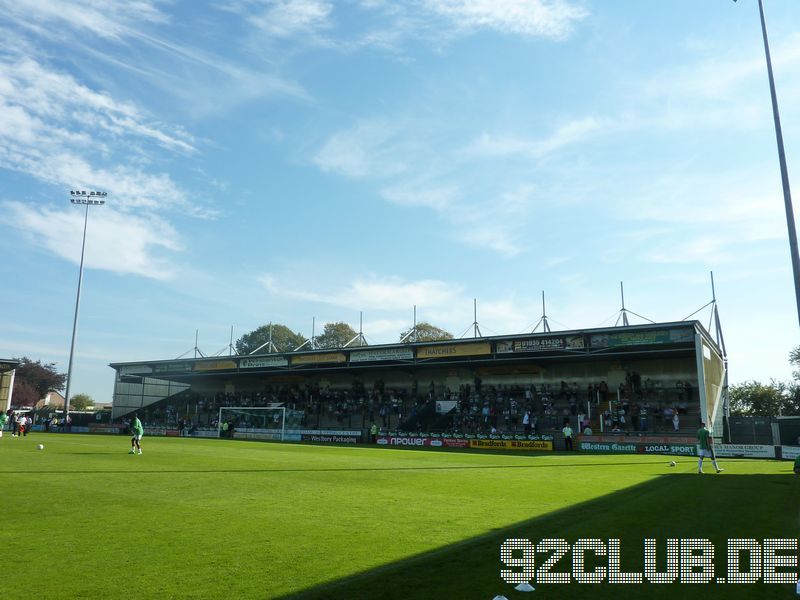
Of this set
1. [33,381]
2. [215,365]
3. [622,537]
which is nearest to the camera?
[622,537]

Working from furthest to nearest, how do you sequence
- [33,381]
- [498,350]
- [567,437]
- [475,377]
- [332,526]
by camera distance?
1. [33,381]
2. [475,377]
3. [498,350]
4. [567,437]
5. [332,526]

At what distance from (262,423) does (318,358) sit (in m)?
7.53

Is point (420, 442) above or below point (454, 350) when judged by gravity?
below

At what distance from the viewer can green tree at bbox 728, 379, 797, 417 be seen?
71.9 meters

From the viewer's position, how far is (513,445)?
39250 mm

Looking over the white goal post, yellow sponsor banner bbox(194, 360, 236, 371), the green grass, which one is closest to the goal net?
the white goal post

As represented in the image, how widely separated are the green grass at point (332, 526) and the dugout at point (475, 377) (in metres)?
23.8

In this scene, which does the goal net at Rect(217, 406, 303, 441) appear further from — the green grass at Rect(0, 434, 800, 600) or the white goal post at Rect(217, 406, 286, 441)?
the green grass at Rect(0, 434, 800, 600)

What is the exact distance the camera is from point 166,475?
1664 cm

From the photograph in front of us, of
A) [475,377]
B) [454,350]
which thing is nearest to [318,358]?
[454,350]

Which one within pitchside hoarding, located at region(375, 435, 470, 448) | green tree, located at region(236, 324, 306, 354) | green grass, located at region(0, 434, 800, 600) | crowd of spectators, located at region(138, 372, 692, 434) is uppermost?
green tree, located at region(236, 324, 306, 354)

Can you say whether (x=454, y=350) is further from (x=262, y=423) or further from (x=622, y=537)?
(x=622, y=537)

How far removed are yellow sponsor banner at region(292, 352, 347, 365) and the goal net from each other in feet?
16.1

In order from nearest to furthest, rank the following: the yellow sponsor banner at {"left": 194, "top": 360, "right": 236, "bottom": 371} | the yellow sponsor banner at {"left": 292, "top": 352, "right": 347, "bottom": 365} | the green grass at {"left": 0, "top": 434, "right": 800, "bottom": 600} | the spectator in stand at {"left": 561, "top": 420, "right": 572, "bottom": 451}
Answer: the green grass at {"left": 0, "top": 434, "right": 800, "bottom": 600}
the spectator in stand at {"left": 561, "top": 420, "right": 572, "bottom": 451}
the yellow sponsor banner at {"left": 292, "top": 352, "right": 347, "bottom": 365}
the yellow sponsor banner at {"left": 194, "top": 360, "right": 236, "bottom": 371}
